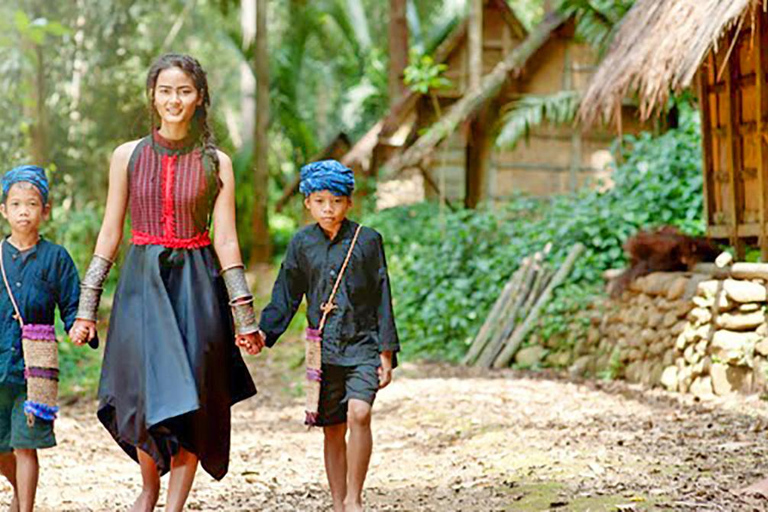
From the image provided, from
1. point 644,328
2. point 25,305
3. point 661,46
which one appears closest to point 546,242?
point 644,328

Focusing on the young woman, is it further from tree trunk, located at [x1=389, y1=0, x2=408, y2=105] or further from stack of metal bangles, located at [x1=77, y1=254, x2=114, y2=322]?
tree trunk, located at [x1=389, y1=0, x2=408, y2=105]

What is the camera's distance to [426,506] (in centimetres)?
555

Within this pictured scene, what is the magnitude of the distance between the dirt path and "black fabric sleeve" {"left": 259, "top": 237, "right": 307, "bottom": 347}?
3.72ft

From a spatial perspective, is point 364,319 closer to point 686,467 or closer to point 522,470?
point 522,470

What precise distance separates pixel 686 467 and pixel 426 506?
150 cm

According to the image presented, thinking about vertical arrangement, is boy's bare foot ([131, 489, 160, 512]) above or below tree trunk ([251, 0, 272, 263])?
below

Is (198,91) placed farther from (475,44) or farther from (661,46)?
(475,44)

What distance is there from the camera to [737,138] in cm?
995

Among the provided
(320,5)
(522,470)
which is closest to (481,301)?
(522,470)

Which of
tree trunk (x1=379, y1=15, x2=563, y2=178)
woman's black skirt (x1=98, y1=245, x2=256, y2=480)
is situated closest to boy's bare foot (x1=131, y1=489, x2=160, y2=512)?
woman's black skirt (x1=98, y1=245, x2=256, y2=480)

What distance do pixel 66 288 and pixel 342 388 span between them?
126 cm

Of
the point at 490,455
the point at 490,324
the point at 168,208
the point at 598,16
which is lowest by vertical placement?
the point at 490,455

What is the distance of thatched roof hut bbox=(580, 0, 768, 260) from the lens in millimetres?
8617

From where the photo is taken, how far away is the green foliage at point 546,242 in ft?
40.1
